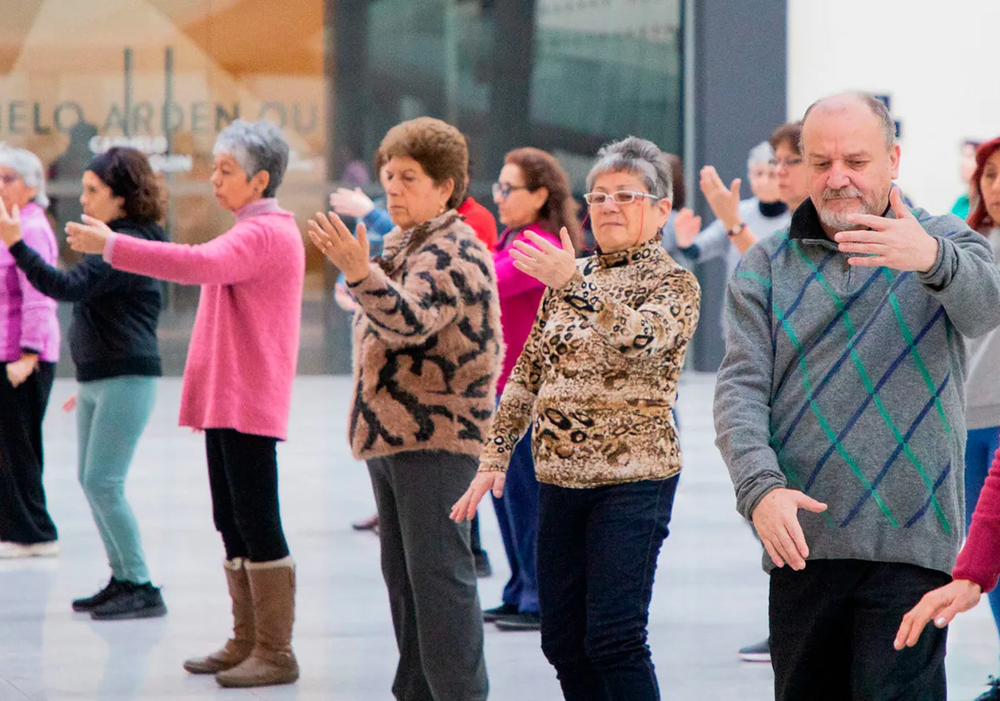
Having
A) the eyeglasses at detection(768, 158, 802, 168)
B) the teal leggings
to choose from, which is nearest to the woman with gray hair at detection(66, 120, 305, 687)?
the teal leggings

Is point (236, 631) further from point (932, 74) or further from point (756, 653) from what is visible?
point (932, 74)

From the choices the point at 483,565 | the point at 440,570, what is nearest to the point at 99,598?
the point at 483,565

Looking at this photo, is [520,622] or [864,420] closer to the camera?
[864,420]

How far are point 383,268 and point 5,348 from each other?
11.3 feet

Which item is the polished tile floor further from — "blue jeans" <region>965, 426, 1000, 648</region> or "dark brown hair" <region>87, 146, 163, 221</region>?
"dark brown hair" <region>87, 146, 163, 221</region>

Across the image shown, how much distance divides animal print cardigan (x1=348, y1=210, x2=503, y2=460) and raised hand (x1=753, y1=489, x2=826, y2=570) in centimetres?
145

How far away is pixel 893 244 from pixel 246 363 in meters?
2.83

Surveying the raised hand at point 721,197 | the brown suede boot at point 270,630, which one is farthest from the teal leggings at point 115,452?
the raised hand at point 721,197

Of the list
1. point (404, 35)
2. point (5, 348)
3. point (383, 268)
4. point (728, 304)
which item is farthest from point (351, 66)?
point (728, 304)

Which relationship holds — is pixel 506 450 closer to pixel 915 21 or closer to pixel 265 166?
pixel 265 166

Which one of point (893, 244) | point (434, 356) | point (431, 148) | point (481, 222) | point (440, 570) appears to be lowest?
point (440, 570)

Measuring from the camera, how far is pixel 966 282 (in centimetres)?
259

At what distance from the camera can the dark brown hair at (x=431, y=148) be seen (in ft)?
13.7

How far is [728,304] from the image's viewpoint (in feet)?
9.57
